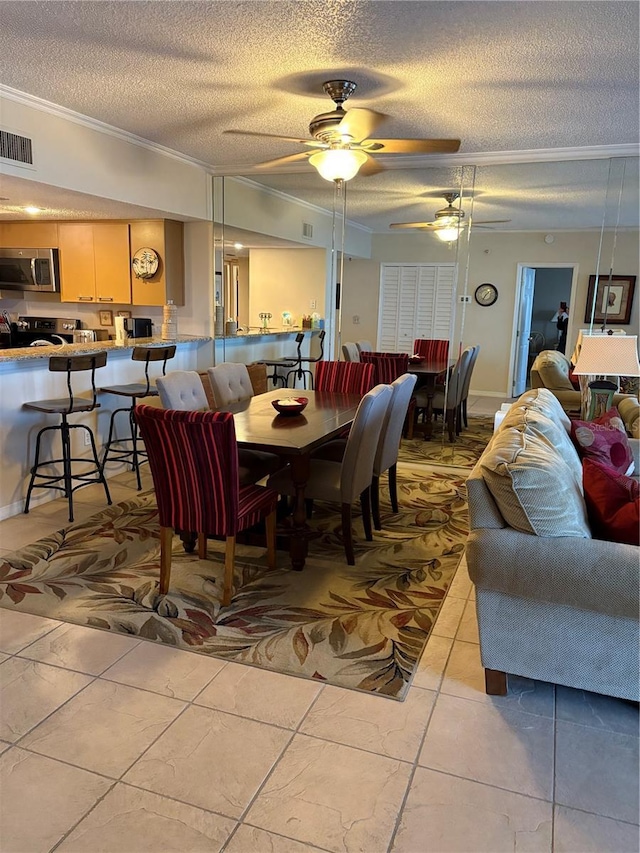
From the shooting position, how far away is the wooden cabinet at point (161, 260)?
575cm

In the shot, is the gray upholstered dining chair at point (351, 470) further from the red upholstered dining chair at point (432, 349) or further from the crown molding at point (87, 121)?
the crown molding at point (87, 121)

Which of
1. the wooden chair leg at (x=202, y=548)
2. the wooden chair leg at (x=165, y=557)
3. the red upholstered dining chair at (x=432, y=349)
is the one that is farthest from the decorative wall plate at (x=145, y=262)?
the wooden chair leg at (x=165, y=557)

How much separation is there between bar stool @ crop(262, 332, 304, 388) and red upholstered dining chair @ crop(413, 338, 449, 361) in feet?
4.61

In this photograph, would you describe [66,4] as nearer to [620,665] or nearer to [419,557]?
[419,557]

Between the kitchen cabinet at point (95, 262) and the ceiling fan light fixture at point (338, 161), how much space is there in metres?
3.00

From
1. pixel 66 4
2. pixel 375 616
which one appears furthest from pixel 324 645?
pixel 66 4

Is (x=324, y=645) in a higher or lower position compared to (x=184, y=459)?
lower

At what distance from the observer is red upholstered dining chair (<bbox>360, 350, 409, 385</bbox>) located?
551 cm

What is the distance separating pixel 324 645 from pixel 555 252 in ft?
18.6

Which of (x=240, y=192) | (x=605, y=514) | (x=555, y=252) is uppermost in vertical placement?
(x=240, y=192)

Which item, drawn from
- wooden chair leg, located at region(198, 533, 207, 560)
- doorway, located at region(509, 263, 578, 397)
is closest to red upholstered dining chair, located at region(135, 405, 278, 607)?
wooden chair leg, located at region(198, 533, 207, 560)

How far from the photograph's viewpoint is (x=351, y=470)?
3279 millimetres

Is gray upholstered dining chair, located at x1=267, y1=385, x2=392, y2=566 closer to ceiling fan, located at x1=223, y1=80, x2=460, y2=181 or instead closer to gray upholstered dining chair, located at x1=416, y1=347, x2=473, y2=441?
ceiling fan, located at x1=223, y1=80, x2=460, y2=181

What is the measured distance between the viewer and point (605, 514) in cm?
230
